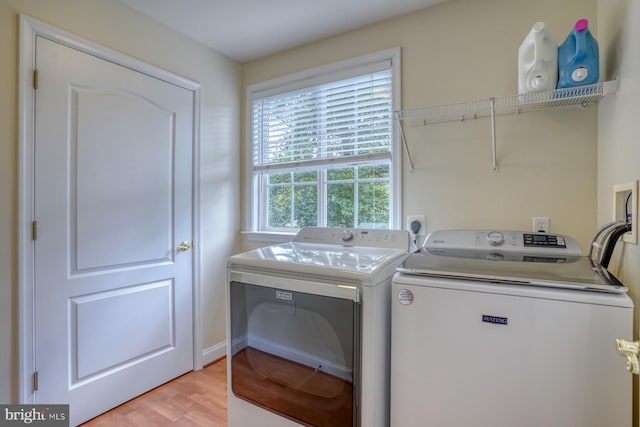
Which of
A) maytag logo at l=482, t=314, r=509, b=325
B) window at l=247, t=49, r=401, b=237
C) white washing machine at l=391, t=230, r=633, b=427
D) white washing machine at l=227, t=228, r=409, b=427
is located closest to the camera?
white washing machine at l=391, t=230, r=633, b=427

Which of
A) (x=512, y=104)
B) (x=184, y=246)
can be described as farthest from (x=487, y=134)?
(x=184, y=246)

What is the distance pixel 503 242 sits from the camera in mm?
1500

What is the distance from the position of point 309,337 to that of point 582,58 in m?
1.58

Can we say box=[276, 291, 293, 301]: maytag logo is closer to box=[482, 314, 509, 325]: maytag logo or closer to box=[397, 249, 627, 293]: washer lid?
box=[397, 249, 627, 293]: washer lid

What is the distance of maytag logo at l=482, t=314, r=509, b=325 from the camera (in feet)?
3.26

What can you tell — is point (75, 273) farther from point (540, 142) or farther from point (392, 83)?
point (540, 142)

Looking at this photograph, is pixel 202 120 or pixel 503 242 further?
pixel 202 120

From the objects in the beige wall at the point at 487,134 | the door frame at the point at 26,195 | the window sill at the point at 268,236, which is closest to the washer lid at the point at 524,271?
the beige wall at the point at 487,134

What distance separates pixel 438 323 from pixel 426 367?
17 cm

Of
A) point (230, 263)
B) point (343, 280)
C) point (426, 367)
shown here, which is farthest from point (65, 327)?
point (426, 367)

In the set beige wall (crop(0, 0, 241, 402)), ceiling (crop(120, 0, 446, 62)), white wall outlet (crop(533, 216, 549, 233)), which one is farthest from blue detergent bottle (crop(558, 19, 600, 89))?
beige wall (crop(0, 0, 241, 402))

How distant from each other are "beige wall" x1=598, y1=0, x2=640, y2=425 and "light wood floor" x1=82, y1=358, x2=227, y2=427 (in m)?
1.91

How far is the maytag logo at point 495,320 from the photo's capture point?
0.99 meters

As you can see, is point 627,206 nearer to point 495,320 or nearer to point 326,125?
point 495,320
